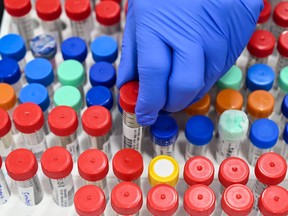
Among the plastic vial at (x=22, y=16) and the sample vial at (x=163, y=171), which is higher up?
the plastic vial at (x=22, y=16)

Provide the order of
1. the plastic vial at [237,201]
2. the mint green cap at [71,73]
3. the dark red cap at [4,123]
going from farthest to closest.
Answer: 1. the mint green cap at [71,73]
2. the dark red cap at [4,123]
3. the plastic vial at [237,201]

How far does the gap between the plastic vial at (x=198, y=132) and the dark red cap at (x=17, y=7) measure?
466mm

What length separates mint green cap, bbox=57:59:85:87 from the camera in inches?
46.0

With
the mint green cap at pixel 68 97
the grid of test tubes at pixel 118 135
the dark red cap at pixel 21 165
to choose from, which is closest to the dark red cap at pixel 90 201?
the grid of test tubes at pixel 118 135

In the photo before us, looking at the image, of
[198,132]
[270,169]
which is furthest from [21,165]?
[270,169]

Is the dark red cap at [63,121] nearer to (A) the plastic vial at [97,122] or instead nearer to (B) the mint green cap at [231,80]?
(A) the plastic vial at [97,122]

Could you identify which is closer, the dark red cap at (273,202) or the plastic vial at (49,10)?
the dark red cap at (273,202)

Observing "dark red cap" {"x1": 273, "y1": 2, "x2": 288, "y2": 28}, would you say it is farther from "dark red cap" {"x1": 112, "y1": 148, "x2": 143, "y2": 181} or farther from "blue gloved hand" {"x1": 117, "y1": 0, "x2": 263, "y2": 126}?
"dark red cap" {"x1": 112, "y1": 148, "x2": 143, "y2": 181}

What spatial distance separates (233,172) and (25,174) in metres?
0.38

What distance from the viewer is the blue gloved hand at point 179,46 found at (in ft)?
3.22

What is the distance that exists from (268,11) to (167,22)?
37 centimetres

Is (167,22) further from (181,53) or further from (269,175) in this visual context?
(269,175)

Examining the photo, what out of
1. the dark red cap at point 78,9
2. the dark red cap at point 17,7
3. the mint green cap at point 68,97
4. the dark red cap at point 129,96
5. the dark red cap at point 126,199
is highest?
the dark red cap at point 17,7

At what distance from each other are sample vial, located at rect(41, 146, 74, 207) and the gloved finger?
0.52 ft
